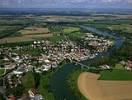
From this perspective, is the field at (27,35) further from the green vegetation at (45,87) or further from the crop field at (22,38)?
the green vegetation at (45,87)

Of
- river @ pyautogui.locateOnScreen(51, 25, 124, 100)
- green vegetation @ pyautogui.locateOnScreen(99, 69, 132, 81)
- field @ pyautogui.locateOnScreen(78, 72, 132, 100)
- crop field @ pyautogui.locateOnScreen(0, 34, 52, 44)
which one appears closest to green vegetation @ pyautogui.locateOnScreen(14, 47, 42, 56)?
crop field @ pyautogui.locateOnScreen(0, 34, 52, 44)

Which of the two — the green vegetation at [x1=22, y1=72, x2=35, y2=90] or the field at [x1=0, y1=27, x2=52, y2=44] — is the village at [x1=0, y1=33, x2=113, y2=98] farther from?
the field at [x1=0, y1=27, x2=52, y2=44]

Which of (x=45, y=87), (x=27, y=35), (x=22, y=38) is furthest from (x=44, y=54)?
(x=27, y=35)

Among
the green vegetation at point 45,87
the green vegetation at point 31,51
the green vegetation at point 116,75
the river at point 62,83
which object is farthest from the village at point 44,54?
the green vegetation at point 116,75

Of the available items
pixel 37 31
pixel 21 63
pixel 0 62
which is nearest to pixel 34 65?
pixel 21 63

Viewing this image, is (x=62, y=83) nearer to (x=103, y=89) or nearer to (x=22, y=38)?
(x=103, y=89)
